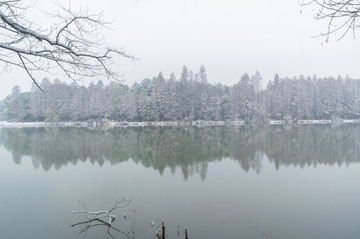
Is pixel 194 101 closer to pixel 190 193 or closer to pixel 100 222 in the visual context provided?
pixel 190 193

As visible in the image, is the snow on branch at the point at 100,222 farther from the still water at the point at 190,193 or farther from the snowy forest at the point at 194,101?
the snowy forest at the point at 194,101

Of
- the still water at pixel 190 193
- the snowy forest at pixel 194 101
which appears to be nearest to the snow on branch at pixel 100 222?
the still water at pixel 190 193

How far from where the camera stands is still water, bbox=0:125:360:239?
Result: 608cm

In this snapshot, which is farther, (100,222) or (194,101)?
(194,101)

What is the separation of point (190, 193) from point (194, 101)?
3973 centimetres

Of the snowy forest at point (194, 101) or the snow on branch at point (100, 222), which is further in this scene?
the snowy forest at point (194, 101)

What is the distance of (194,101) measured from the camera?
4791 cm

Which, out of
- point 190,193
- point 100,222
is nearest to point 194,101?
point 190,193

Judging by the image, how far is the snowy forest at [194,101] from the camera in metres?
47.5

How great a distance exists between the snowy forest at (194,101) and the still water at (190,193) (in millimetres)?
31791

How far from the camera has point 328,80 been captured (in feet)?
173

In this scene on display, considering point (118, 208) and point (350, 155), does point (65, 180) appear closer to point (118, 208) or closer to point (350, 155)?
point (118, 208)

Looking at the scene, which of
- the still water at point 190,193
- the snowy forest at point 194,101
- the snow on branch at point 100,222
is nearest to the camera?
the snow on branch at point 100,222

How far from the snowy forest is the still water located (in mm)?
31791
